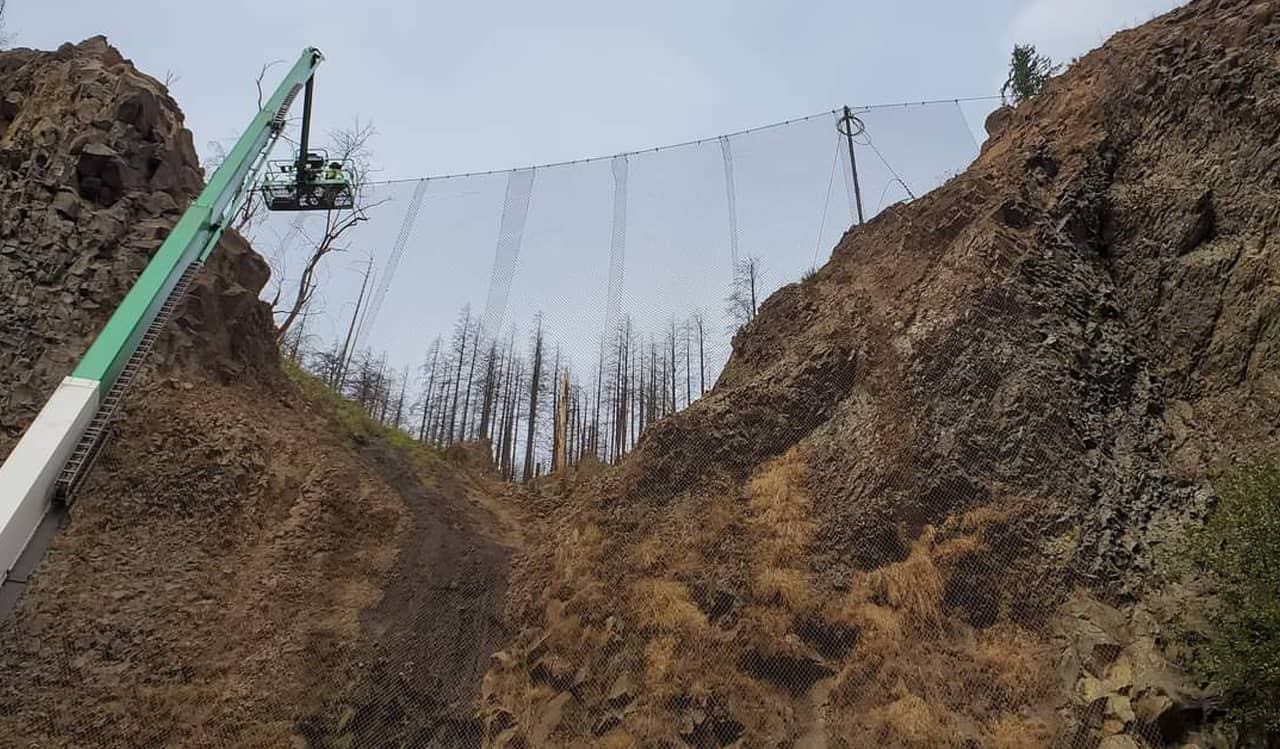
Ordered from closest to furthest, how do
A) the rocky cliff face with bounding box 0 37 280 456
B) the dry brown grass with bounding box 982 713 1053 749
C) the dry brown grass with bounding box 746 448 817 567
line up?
the dry brown grass with bounding box 982 713 1053 749
the dry brown grass with bounding box 746 448 817 567
the rocky cliff face with bounding box 0 37 280 456

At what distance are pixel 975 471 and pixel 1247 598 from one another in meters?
3.20

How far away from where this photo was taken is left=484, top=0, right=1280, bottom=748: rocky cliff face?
7.83 meters

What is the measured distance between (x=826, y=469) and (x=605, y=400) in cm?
1791

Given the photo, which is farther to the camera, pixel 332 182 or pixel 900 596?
pixel 332 182

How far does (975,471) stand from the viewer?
376 inches

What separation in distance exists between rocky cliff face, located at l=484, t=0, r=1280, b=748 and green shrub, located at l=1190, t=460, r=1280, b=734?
51cm

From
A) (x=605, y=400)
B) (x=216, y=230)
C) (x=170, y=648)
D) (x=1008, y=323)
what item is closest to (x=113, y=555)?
(x=170, y=648)

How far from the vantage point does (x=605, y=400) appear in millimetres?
27969

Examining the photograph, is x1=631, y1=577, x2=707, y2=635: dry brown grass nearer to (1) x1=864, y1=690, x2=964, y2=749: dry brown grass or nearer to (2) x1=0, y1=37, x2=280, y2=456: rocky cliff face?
(1) x1=864, y1=690, x2=964, y2=749: dry brown grass

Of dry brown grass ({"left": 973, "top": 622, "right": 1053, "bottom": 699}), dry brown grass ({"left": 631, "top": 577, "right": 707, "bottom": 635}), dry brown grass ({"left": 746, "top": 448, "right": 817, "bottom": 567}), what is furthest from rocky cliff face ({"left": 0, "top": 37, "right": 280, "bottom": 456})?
dry brown grass ({"left": 973, "top": 622, "right": 1053, "bottom": 699})

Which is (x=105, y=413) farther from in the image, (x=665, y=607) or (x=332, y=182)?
(x=332, y=182)

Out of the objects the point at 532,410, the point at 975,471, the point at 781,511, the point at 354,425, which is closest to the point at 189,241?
the point at 354,425

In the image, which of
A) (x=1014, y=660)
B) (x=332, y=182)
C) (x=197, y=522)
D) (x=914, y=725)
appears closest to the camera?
(x=914, y=725)

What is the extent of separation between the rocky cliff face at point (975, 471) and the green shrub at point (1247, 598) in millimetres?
513
